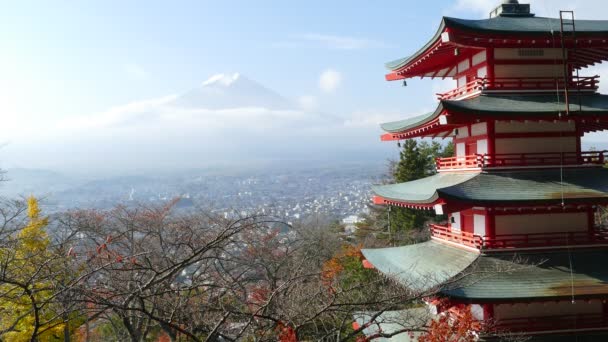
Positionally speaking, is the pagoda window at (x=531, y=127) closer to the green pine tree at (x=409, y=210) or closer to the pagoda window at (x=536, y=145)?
Answer: the pagoda window at (x=536, y=145)

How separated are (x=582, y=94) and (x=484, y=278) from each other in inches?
197

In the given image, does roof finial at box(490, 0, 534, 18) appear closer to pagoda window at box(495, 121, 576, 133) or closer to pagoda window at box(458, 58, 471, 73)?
pagoda window at box(458, 58, 471, 73)

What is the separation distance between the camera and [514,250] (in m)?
11.0

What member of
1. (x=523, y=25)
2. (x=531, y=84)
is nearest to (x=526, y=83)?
(x=531, y=84)

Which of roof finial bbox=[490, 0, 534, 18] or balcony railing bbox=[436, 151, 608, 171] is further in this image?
roof finial bbox=[490, 0, 534, 18]

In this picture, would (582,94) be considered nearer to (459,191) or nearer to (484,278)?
(459,191)

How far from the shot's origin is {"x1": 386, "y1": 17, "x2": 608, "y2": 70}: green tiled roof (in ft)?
36.0

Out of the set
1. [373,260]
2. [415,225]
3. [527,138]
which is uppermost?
[527,138]

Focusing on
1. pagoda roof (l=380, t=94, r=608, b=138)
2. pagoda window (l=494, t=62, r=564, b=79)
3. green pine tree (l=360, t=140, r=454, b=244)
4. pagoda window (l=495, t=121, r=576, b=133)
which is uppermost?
pagoda window (l=494, t=62, r=564, b=79)

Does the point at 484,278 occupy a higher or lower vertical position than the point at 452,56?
lower

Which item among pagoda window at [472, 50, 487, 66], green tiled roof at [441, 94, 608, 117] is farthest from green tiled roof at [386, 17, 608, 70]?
green tiled roof at [441, 94, 608, 117]

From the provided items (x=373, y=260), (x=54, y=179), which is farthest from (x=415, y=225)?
(x=54, y=179)

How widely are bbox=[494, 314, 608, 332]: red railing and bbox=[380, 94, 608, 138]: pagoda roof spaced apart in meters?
4.17

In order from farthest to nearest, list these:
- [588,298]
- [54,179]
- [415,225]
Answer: [54,179] → [415,225] → [588,298]
